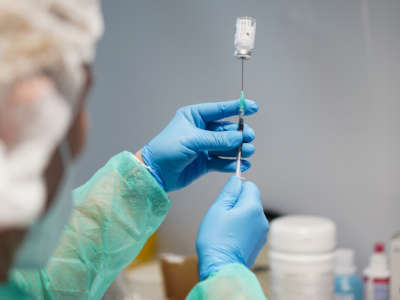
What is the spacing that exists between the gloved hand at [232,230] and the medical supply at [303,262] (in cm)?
33

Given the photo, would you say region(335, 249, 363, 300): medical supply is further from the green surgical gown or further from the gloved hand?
the green surgical gown

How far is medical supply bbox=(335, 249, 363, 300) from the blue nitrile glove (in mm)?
549

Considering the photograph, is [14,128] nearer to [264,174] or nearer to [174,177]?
[174,177]

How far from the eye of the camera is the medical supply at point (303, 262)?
1.29 metres

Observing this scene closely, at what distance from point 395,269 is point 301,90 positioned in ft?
2.19

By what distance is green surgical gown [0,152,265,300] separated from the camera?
92 centimetres

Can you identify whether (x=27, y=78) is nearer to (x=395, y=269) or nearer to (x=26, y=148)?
(x=26, y=148)

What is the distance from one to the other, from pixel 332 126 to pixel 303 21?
383 millimetres

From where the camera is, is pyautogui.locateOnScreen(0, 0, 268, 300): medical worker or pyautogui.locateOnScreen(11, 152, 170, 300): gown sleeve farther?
pyautogui.locateOnScreen(11, 152, 170, 300): gown sleeve

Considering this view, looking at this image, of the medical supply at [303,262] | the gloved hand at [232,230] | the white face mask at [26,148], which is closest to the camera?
the white face mask at [26,148]

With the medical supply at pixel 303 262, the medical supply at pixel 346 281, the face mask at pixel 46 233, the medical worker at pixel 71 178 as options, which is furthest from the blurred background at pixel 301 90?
the face mask at pixel 46 233

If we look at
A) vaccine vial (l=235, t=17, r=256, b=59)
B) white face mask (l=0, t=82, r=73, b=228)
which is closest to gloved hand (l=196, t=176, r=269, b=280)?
vaccine vial (l=235, t=17, r=256, b=59)

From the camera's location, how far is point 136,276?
188cm

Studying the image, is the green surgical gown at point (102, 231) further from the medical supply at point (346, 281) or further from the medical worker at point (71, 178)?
the medical supply at point (346, 281)
